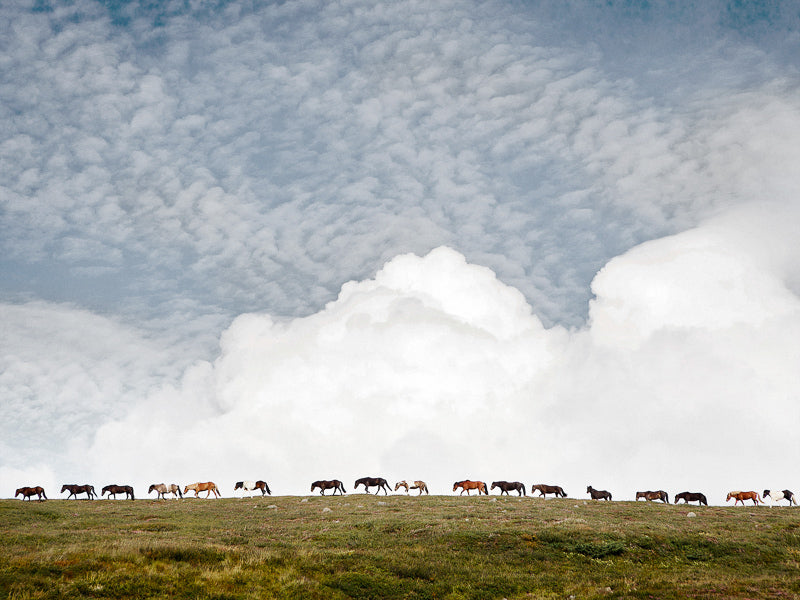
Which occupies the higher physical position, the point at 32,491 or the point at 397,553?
the point at 32,491

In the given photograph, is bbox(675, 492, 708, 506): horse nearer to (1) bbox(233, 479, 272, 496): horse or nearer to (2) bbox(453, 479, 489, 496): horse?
(2) bbox(453, 479, 489, 496): horse

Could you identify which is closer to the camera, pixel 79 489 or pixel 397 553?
pixel 397 553

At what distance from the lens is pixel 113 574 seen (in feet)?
57.2

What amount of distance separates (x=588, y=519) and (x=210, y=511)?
92.0 ft

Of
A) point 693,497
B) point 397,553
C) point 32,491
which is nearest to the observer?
point 397,553

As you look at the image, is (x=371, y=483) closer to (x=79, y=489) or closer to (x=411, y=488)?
(x=411, y=488)

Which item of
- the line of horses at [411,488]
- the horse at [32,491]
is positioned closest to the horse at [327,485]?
the line of horses at [411,488]

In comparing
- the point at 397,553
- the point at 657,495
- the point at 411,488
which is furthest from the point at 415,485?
the point at 397,553

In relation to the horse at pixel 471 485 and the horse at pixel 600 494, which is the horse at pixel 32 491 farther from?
the horse at pixel 600 494

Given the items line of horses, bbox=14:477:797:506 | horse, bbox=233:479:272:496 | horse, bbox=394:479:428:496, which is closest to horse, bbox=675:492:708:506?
line of horses, bbox=14:477:797:506

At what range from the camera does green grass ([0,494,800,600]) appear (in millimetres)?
18188

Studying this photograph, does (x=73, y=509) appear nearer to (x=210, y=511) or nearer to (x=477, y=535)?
(x=210, y=511)

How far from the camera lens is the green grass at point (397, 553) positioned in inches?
716

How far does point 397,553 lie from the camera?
82.7 ft
